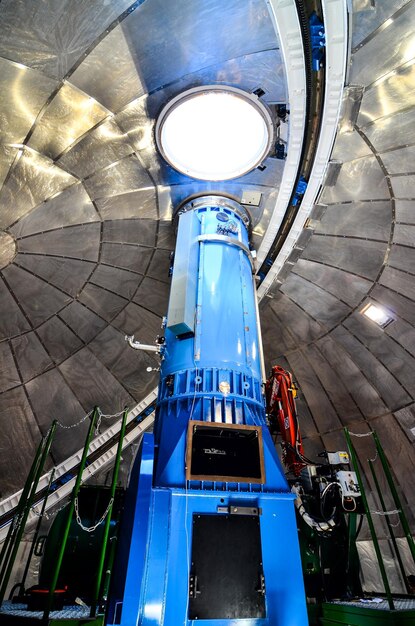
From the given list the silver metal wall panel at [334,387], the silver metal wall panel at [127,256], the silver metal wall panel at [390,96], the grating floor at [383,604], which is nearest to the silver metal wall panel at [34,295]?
the silver metal wall panel at [127,256]

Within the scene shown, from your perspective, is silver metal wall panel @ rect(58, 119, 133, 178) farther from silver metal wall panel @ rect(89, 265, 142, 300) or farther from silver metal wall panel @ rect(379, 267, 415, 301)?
silver metal wall panel @ rect(379, 267, 415, 301)

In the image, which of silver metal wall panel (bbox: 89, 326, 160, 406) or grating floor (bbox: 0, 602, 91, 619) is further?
silver metal wall panel (bbox: 89, 326, 160, 406)

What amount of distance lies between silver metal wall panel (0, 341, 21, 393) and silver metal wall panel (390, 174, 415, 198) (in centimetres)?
1104

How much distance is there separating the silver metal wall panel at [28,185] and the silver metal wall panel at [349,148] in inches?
223

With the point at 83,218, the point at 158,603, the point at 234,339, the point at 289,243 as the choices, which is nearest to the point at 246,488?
the point at 158,603

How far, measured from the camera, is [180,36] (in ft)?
18.0

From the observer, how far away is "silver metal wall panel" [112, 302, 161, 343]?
34.2 feet

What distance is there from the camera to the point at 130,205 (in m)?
8.18

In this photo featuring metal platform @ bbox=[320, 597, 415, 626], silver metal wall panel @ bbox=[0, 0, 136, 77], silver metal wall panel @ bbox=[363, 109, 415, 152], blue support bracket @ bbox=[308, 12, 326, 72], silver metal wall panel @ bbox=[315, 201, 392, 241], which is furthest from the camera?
silver metal wall panel @ bbox=[315, 201, 392, 241]

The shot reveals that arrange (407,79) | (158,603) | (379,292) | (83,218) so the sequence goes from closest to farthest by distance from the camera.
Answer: (158,603) → (407,79) → (83,218) → (379,292)

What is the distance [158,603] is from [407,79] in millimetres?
8408

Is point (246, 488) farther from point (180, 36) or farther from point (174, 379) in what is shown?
point (180, 36)

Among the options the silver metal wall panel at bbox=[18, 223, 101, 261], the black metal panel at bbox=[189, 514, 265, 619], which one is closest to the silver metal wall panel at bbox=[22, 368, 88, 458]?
the silver metal wall panel at bbox=[18, 223, 101, 261]

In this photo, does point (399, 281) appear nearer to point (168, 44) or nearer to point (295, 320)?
point (295, 320)
